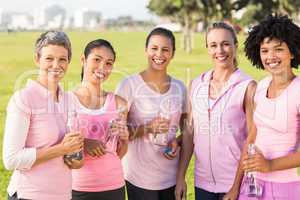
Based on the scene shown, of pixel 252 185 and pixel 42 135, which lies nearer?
pixel 42 135

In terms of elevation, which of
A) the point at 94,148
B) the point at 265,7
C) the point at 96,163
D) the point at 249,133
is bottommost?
the point at 96,163

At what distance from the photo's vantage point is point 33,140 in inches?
137

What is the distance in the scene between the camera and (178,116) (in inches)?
179

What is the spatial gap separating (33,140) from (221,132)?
1.55 m

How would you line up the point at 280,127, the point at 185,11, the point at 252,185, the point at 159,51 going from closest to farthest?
1. the point at 280,127
2. the point at 252,185
3. the point at 159,51
4. the point at 185,11

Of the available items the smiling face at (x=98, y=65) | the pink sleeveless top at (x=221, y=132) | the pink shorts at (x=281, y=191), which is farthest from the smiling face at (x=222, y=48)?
the pink shorts at (x=281, y=191)

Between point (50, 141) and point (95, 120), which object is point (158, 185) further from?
point (50, 141)

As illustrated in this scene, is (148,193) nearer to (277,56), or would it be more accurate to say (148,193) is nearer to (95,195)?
(95,195)

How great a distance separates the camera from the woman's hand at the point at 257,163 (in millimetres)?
3625

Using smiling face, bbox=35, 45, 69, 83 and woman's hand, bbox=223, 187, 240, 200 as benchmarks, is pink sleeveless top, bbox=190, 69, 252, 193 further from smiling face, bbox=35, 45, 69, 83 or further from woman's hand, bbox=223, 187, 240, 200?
smiling face, bbox=35, 45, 69, 83

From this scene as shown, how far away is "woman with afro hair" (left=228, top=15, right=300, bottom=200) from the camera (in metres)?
3.60

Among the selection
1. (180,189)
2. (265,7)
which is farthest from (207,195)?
(265,7)

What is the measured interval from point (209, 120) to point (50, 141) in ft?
4.52

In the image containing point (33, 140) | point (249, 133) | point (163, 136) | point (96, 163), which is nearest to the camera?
point (33, 140)
